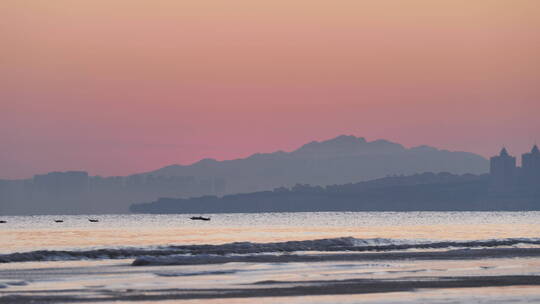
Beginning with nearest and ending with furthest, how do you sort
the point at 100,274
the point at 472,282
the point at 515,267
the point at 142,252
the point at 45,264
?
the point at 472,282
the point at 100,274
the point at 515,267
the point at 45,264
the point at 142,252

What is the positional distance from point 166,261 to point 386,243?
31694 millimetres

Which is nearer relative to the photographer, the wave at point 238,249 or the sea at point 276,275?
the sea at point 276,275

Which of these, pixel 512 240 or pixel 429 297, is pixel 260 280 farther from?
pixel 512 240

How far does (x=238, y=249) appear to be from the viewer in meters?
82.2

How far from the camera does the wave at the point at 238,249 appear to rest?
7294 centimetres

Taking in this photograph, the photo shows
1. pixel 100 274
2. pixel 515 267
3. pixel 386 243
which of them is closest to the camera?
pixel 100 274

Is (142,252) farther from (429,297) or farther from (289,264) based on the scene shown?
(429,297)

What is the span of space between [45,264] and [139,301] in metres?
24.9

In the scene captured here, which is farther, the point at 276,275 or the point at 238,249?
the point at 238,249

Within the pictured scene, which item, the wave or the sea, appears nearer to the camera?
the sea

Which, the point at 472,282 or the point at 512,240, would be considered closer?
the point at 472,282

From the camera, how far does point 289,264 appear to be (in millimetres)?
65062

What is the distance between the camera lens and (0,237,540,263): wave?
72938 millimetres

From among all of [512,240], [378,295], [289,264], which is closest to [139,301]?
[378,295]
